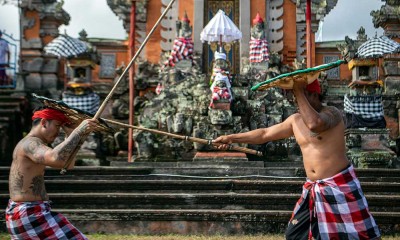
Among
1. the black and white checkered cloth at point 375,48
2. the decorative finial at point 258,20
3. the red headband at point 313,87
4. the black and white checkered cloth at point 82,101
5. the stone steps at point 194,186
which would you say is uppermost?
the decorative finial at point 258,20

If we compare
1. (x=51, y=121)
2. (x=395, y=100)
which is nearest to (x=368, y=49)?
(x=395, y=100)

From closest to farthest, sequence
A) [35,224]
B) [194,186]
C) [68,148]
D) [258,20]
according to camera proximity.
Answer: [68,148] < [35,224] < [194,186] < [258,20]

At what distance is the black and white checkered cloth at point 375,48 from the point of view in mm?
12519

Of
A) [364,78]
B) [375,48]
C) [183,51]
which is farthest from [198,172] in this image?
[183,51]

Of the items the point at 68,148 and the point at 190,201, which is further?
the point at 190,201

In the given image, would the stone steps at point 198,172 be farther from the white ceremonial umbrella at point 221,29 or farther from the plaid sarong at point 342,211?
the white ceremonial umbrella at point 221,29

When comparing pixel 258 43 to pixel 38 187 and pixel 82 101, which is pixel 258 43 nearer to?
pixel 82 101

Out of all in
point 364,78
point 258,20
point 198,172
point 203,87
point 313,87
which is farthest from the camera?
point 258,20

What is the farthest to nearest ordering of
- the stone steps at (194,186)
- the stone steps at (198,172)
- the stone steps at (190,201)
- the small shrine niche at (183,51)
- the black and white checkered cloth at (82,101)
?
the small shrine niche at (183,51)
the black and white checkered cloth at (82,101)
the stone steps at (198,172)
the stone steps at (194,186)
the stone steps at (190,201)

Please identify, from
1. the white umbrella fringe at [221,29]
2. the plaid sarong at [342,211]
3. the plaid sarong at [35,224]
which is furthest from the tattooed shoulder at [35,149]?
the white umbrella fringe at [221,29]

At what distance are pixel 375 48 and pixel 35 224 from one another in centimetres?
998

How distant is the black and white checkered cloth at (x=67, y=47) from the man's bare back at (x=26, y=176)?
338 inches

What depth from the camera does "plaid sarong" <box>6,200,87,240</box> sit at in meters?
4.66

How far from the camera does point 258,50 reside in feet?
54.8
